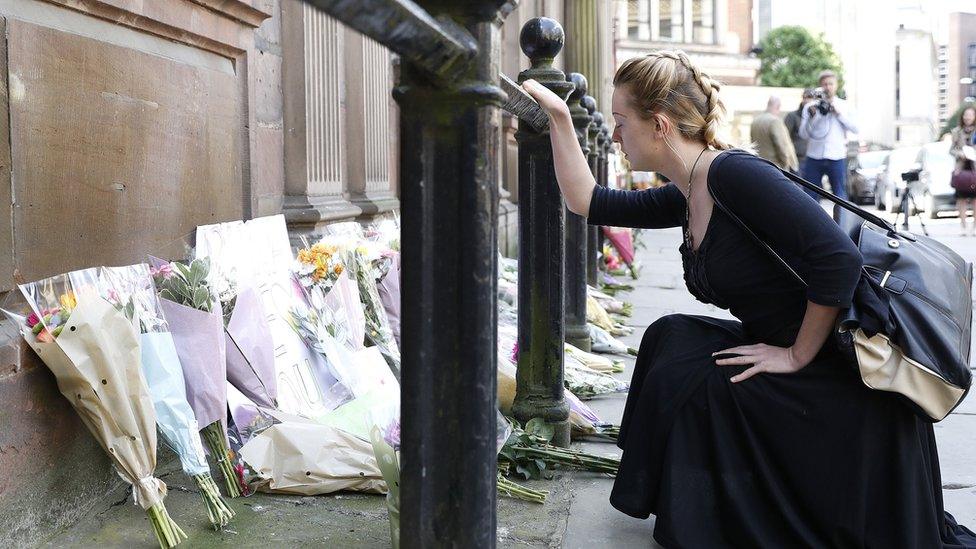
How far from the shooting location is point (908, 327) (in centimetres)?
233

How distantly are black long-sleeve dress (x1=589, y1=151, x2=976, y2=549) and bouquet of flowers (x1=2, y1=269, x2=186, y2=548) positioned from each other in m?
1.10

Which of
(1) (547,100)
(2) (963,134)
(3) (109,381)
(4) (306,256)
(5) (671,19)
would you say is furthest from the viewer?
(5) (671,19)

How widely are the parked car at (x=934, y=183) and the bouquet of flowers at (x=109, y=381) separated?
18.0m

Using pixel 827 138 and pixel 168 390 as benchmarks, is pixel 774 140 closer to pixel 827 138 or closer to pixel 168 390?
pixel 827 138

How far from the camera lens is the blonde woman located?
2.38 metres

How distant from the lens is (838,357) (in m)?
2.48

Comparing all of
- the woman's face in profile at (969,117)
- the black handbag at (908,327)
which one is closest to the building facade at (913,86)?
the woman's face in profile at (969,117)

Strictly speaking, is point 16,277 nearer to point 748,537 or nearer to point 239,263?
point 239,263

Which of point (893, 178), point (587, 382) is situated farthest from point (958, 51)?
point (587, 382)

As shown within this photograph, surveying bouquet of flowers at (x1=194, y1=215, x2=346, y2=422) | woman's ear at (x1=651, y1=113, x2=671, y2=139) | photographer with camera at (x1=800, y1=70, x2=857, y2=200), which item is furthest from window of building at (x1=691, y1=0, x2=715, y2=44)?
woman's ear at (x1=651, y1=113, x2=671, y2=139)

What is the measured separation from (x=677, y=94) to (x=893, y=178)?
64.4 feet

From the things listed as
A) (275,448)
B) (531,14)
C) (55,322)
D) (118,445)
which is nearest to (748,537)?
(275,448)

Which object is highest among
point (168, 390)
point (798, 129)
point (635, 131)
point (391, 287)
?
point (798, 129)

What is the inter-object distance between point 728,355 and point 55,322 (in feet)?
5.17
